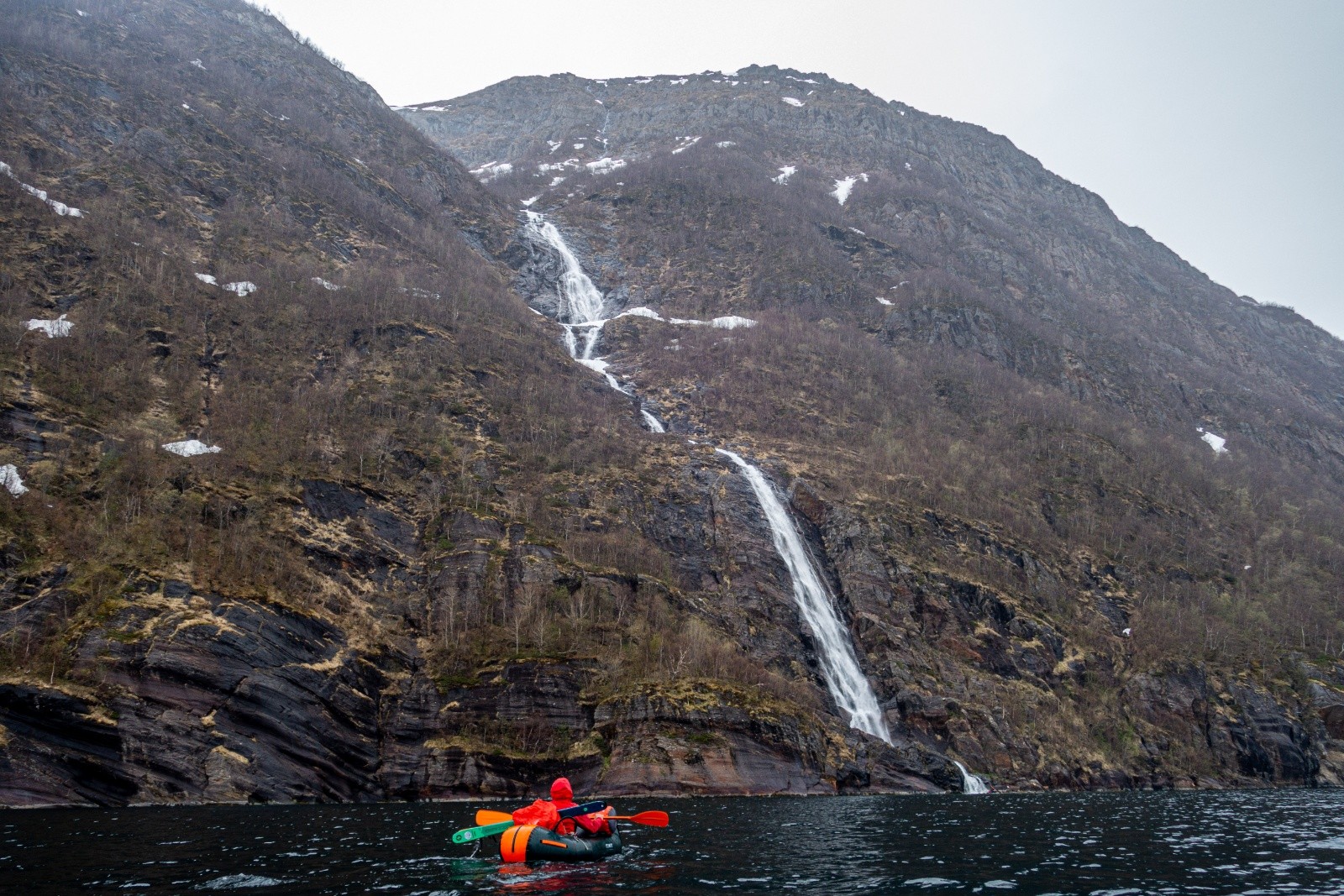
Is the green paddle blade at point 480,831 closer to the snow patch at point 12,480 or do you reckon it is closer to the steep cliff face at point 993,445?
the snow patch at point 12,480

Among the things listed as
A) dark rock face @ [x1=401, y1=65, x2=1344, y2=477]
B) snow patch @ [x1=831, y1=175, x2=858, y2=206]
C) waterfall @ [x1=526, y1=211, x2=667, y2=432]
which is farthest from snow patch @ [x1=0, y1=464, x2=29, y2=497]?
snow patch @ [x1=831, y1=175, x2=858, y2=206]

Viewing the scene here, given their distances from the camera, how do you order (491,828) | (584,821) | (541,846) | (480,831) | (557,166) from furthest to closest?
(557,166) → (584,821) → (491,828) → (480,831) → (541,846)

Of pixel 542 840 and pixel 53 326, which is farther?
pixel 53 326

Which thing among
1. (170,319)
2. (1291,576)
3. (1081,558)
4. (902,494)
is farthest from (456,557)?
(1291,576)

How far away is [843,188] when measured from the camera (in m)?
190

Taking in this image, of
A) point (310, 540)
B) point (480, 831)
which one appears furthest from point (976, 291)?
point (480, 831)

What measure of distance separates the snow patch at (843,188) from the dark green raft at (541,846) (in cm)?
17627

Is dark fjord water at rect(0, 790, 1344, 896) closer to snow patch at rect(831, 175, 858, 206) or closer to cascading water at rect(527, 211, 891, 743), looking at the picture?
cascading water at rect(527, 211, 891, 743)

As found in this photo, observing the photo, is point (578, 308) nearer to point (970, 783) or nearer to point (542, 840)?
point (970, 783)

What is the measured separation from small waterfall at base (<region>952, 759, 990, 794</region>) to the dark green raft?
123 feet

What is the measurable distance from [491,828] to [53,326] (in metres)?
56.5

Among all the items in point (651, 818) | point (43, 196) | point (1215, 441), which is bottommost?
point (651, 818)

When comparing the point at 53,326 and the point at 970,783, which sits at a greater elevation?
the point at 53,326

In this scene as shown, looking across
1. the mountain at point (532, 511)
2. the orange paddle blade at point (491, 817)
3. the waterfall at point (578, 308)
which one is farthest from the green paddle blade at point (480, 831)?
the waterfall at point (578, 308)
